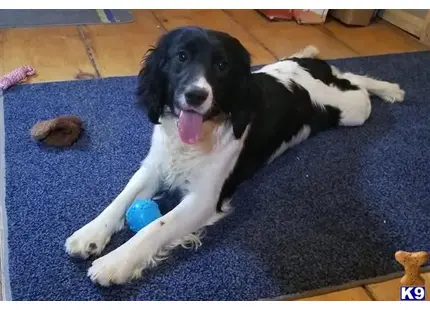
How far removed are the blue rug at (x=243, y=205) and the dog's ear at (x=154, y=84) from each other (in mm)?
373

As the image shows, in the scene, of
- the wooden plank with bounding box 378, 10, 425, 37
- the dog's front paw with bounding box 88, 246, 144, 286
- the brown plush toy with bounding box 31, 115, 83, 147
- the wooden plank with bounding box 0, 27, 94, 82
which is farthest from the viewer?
the wooden plank with bounding box 378, 10, 425, 37

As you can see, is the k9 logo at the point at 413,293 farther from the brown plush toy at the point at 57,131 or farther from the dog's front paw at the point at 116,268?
the brown plush toy at the point at 57,131

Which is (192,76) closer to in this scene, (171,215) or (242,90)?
(242,90)

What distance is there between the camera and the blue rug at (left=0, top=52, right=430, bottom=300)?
1.55 metres

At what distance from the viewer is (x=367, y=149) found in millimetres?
2350

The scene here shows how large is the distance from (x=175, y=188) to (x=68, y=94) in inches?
42.3

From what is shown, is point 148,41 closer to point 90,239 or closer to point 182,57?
point 182,57

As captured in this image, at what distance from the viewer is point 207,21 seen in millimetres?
3971

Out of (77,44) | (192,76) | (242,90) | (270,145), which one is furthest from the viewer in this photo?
(77,44)

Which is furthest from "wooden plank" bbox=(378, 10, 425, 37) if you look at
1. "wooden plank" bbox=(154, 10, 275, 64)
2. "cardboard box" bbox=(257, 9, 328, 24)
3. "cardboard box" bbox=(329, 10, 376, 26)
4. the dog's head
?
the dog's head

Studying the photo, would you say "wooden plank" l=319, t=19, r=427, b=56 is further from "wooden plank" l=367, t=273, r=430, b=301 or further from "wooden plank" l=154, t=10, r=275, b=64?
"wooden plank" l=367, t=273, r=430, b=301

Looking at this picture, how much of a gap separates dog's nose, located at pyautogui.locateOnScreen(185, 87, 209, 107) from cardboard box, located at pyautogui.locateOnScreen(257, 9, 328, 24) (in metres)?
2.69

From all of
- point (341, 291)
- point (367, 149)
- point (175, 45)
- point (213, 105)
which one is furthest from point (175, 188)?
point (367, 149)

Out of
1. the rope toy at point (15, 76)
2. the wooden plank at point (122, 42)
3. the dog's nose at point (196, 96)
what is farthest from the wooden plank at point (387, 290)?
the rope toy at point (15, 76)
